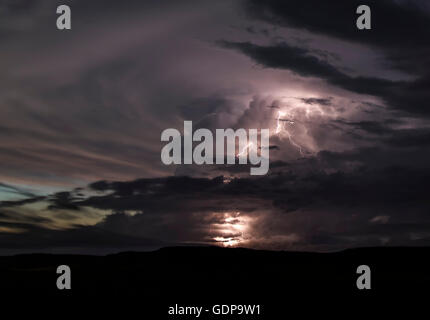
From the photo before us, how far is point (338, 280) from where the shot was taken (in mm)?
65875

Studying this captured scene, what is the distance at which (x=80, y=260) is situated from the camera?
104 metres

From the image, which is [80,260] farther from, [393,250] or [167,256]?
[393,250]

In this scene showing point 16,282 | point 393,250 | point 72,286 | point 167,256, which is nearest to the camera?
point 72,286
